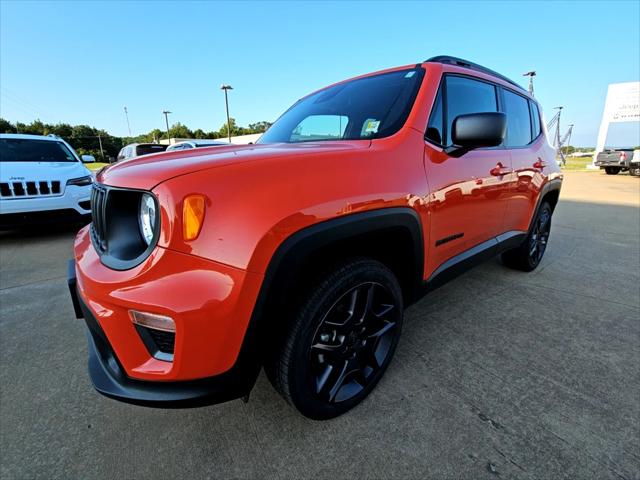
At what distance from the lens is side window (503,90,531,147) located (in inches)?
110

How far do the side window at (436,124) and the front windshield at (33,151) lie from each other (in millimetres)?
6050

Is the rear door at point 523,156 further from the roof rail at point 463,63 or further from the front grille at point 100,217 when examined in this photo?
the front grille at point 100,217

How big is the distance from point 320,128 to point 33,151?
217 inches

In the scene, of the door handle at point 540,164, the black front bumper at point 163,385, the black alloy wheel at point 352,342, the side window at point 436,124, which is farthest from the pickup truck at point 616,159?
the black front bumper at point 163,385

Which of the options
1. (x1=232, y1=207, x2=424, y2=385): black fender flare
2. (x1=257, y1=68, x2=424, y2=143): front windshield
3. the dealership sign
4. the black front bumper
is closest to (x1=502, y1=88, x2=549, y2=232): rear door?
(x1=257, y1=68, x2=424, y2=143): front windshield

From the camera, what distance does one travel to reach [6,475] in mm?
1380

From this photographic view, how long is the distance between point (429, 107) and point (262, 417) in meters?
1.90

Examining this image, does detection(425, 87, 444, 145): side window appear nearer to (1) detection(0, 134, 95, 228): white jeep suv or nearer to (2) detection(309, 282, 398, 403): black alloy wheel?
(2) detection(309, 282, 398, 403): black alloy wheel

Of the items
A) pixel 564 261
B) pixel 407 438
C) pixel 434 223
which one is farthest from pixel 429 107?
pixel 564 261

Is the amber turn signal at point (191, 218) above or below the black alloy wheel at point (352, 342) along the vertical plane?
above

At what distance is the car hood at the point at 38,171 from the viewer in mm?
4539

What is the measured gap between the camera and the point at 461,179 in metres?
1.99

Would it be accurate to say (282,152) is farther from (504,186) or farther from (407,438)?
(504,186)

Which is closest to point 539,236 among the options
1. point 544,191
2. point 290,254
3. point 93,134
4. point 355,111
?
point 544,191
